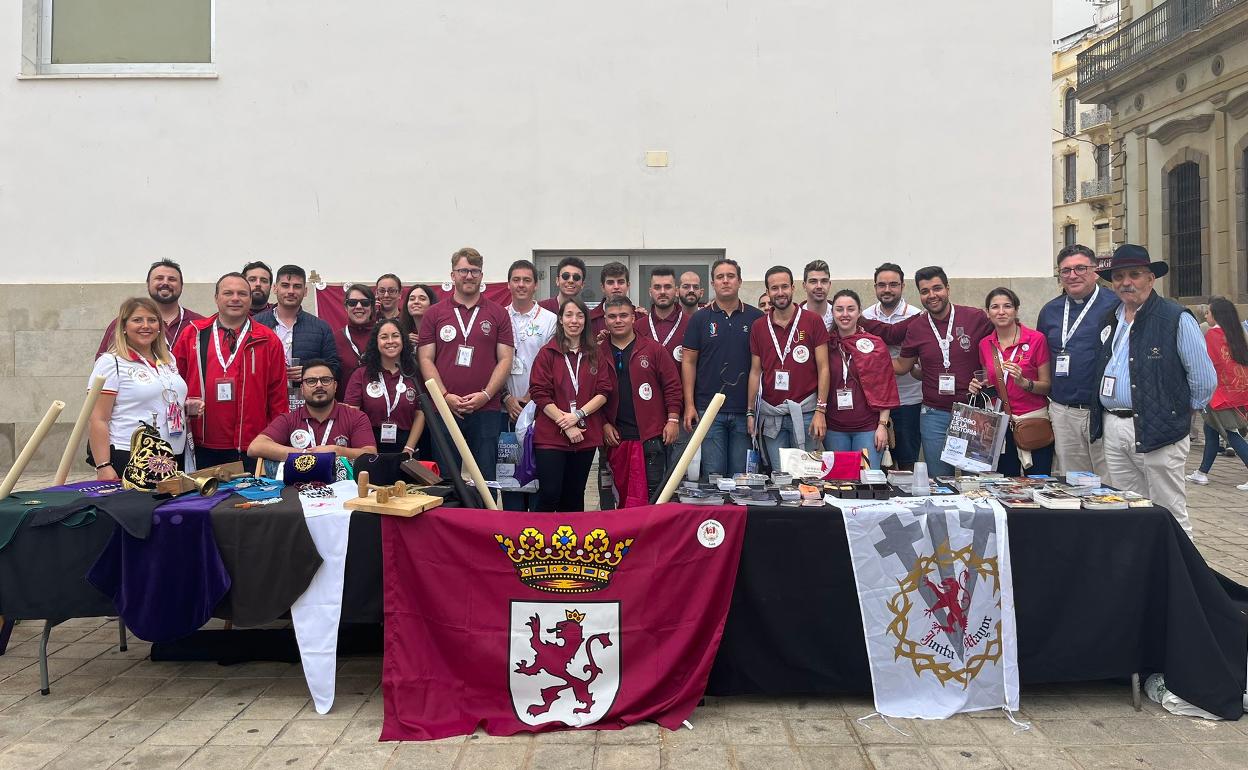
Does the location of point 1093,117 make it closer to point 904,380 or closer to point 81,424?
point 904,380

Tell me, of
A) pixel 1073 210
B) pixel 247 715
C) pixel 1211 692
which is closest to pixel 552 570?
pixel 247 715

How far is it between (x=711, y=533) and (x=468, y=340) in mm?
2504

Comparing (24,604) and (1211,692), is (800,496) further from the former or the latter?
(24,604)

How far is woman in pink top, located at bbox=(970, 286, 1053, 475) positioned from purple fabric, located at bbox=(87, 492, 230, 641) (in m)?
4.19

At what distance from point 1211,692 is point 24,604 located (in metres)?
4.75

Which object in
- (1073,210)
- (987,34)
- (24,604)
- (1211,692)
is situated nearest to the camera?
(1211,692)

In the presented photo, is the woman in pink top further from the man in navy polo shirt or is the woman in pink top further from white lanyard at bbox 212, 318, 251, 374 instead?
white lanyard at bbox 212, 318, 251, 374

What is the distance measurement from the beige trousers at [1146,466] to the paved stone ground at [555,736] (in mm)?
1202

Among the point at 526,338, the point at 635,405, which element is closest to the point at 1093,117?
the point at 526,338

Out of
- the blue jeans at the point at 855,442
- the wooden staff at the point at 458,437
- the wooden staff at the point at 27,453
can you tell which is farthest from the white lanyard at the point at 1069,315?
the wooden staff at the point at 27,453

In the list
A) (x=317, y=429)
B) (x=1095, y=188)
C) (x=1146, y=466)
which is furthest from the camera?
(x=1095, y=188)

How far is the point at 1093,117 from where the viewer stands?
34.0 m

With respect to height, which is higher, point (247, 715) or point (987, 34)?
point (987, 34)

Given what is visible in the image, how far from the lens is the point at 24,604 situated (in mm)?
3406
